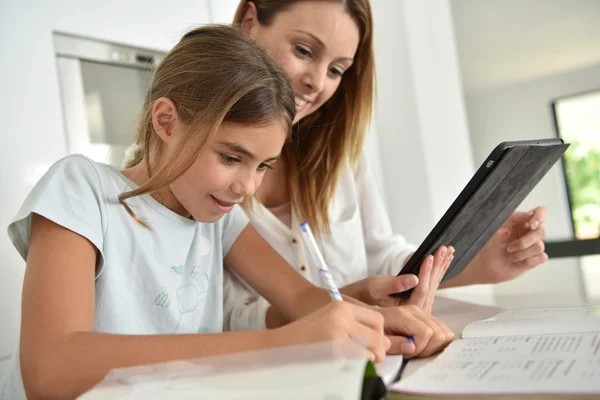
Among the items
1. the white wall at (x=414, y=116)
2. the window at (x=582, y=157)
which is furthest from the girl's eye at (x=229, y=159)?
the window at (x=582, y=157)

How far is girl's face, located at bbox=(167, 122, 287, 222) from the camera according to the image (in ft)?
2.75

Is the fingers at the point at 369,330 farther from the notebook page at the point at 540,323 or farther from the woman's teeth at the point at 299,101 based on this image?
the woman's teeth at the point at 299,101

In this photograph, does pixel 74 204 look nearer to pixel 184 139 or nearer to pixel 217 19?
pixel 184 139

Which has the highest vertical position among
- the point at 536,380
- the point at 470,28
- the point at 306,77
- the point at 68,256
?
the point at 470,28

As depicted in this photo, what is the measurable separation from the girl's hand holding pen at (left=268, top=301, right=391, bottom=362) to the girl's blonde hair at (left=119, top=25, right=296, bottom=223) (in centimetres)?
32

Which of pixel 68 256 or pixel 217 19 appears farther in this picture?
pixel 217 19

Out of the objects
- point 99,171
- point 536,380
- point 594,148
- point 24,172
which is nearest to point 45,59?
point 24,172

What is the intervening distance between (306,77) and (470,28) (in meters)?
5.13

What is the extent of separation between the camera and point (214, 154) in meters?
0.84

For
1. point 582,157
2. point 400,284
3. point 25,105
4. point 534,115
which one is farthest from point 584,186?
point 400,284

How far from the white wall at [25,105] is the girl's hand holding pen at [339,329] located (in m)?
1.02

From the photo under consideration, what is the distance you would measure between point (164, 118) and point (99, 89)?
95 cm

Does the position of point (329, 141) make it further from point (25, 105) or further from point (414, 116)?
point (414, 116)

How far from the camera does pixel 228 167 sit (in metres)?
0.85
